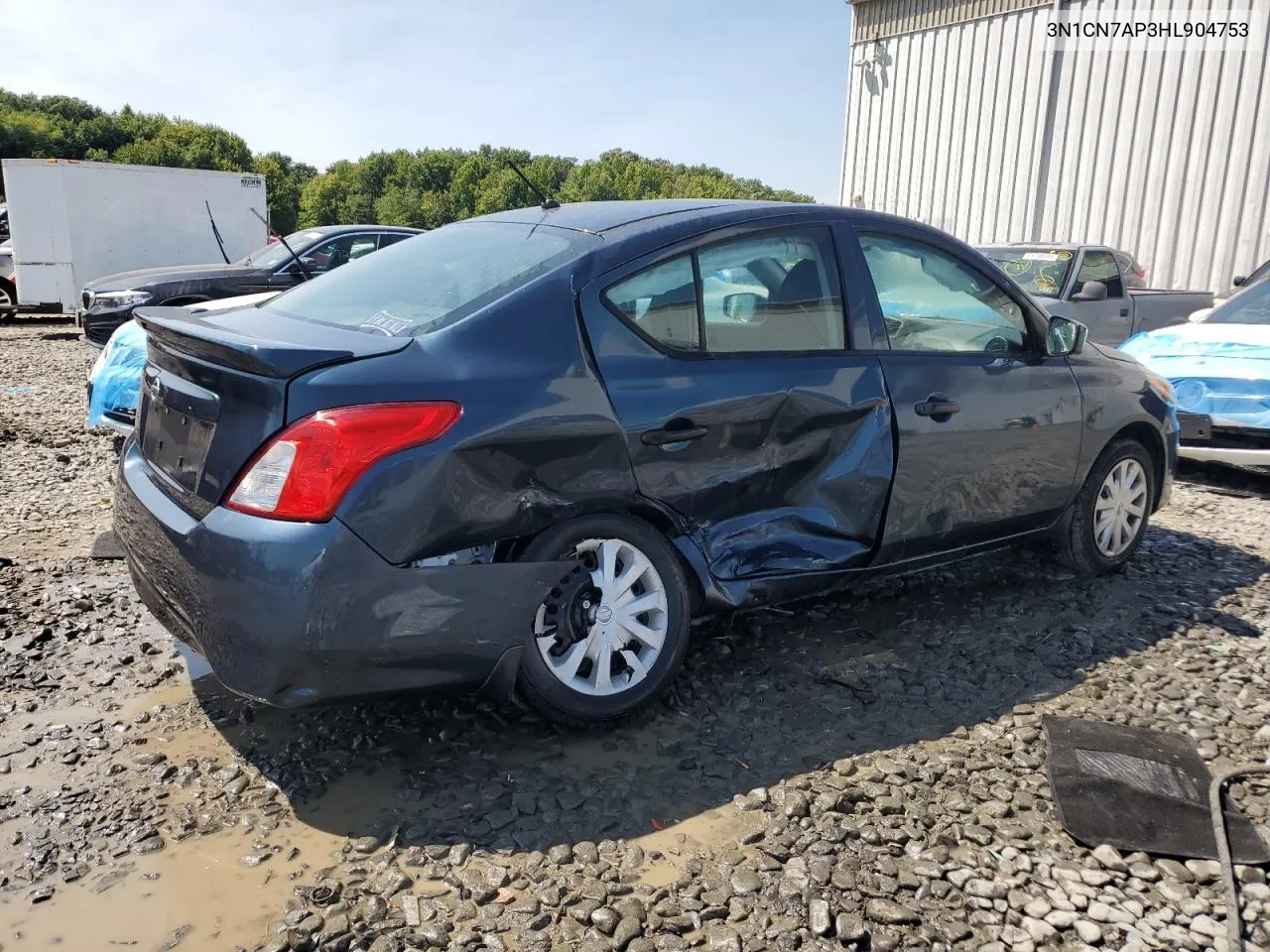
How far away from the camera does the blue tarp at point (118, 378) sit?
17.1 feet

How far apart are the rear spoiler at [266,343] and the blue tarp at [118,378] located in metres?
2.19

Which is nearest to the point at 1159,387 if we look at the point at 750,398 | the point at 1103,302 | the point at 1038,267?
the point at 750,398

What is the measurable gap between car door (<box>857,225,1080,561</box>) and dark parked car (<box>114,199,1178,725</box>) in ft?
0.04

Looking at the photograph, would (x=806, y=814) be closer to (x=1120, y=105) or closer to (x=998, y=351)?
(x=998, y=351)

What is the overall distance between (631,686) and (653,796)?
0.39 meters

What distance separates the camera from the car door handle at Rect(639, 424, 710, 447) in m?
3.06

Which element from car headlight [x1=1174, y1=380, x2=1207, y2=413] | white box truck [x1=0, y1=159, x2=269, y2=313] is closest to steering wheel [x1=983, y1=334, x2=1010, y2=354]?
car headlight [x1=1174, y1=380, x2=1207, y2=413]

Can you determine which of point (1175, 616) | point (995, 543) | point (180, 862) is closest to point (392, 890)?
point (180, 862)

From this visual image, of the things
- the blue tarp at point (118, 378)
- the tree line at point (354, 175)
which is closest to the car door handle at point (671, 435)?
the blue tarp at point (118, 378)

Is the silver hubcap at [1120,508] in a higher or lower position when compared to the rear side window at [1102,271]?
lower

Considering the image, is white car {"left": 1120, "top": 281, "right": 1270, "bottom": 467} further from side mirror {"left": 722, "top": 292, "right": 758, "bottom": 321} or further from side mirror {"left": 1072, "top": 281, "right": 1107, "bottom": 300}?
side mirror {"left": 722, "top": 292, "right": 758, "bottom": 321}

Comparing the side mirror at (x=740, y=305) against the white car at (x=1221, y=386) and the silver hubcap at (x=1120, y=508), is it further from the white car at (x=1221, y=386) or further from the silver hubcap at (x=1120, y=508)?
the white car at (x=1221, y=386)

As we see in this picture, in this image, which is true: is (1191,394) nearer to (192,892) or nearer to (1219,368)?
(1219,368)

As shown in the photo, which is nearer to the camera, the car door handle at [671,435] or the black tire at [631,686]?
the black tire at [631,686]
